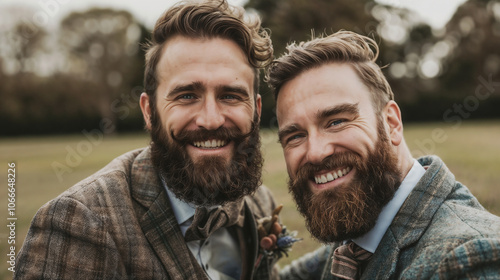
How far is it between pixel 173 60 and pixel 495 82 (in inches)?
1347

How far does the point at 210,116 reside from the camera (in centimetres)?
281

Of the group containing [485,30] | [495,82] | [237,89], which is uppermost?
[485,30]

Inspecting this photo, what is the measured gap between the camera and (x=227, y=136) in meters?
2.86

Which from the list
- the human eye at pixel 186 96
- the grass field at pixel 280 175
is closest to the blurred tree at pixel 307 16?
the grass field at pixel 280 175

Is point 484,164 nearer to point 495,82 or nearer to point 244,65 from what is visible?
point 244,65

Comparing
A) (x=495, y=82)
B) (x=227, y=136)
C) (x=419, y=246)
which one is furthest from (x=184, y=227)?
(x=495, y=82)

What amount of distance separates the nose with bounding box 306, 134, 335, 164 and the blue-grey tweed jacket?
534 mm

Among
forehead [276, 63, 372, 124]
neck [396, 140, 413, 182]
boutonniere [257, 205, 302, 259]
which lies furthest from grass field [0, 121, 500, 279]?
neck [396, 140, 413, 182]

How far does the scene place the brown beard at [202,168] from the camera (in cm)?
278

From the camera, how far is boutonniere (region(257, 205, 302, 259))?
10.8 ft

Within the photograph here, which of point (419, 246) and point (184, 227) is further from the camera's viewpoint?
point (184, 227)

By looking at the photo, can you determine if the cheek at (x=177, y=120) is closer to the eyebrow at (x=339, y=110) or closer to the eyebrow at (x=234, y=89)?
the eyebrow at (x=234, y=89)

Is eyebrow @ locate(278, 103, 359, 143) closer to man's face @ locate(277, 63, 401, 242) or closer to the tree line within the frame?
man's face @ locate(277, 63, 401, 242)

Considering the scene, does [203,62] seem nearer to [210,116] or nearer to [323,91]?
[210,116]
